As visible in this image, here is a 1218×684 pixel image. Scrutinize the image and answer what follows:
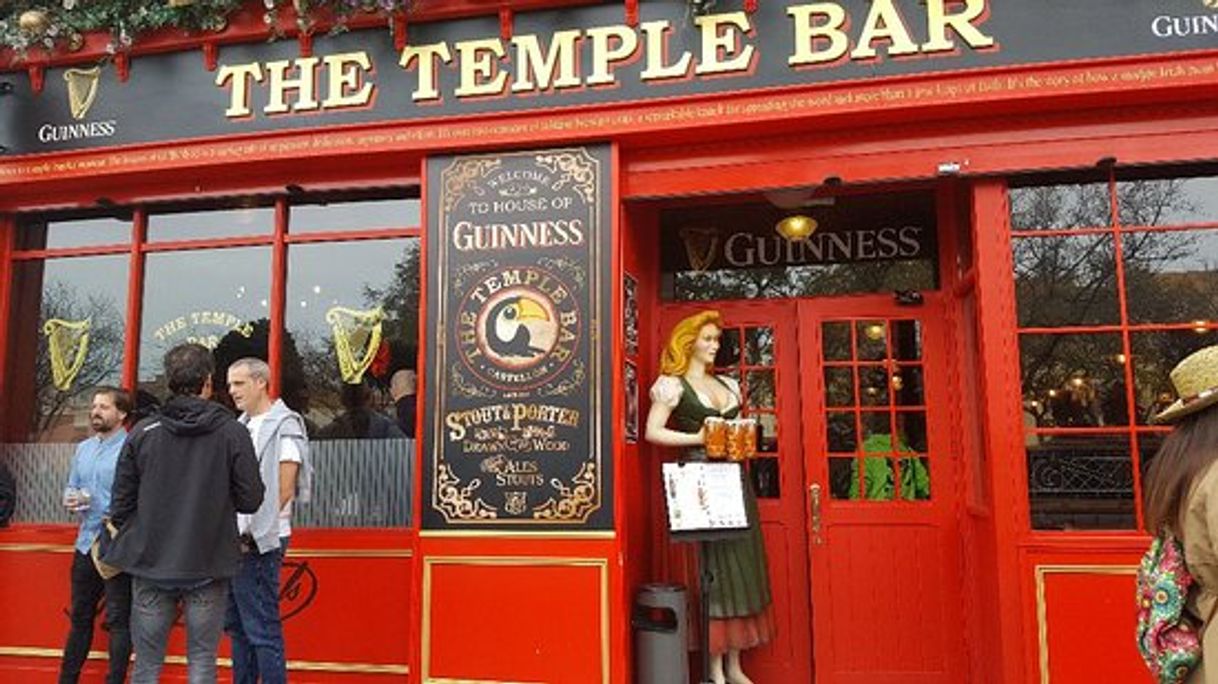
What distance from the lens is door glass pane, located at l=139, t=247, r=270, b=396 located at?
5941 millimetres

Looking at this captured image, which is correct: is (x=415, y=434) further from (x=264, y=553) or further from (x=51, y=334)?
(x=51, y=334)

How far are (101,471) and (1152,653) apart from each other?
5.07m

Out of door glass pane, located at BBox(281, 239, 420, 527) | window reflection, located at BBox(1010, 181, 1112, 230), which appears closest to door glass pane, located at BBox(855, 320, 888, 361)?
window reflection, located at BBox(1010, 181, 1112, 230)

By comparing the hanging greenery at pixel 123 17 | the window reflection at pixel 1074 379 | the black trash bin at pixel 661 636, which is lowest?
the black trash bin at pixel 661 636

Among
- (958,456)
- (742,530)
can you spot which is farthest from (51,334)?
(958,456)

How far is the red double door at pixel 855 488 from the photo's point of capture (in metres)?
5.48

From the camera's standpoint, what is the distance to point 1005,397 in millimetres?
4816

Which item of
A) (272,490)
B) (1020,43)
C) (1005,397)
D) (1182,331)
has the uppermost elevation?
(1020,43)

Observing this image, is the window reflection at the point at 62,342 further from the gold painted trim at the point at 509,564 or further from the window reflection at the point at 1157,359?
the window reflection at the point at 1157,359

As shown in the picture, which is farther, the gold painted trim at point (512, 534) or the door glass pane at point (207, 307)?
the door glass pane at point (207, 307)

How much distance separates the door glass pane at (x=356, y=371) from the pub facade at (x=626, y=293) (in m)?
0.02

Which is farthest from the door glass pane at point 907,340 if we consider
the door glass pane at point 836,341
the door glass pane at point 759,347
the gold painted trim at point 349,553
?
the gold painted trim at point 349,553

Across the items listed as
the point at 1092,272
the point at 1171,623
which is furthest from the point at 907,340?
the point at 1171,623

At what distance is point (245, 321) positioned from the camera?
19.6 feet
